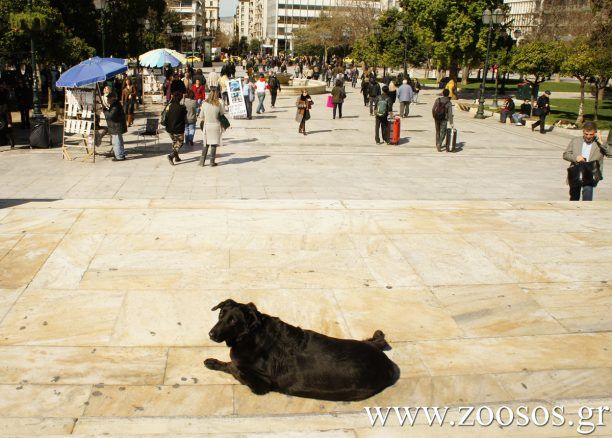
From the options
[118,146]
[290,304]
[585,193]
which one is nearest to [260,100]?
[118,146]

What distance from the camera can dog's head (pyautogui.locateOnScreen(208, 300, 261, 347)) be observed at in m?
4.30

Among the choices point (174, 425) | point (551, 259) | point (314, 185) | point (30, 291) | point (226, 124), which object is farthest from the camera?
point (226, 124)

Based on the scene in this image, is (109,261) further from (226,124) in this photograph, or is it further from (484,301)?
(226,124)

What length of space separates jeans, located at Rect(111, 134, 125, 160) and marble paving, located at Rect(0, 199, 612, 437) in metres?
5.29

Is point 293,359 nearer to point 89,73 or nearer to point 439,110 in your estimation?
point 89,73

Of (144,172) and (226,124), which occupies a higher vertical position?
(226,124)

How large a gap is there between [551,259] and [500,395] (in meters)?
3.32

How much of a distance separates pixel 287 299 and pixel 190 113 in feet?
34.8

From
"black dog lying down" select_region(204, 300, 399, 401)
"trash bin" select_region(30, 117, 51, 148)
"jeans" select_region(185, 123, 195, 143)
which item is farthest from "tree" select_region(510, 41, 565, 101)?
"black dog lying down" select_region(204, 300, 399, 401)

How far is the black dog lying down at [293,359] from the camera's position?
Answer: 433 centimetres

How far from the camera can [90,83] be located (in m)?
14.0

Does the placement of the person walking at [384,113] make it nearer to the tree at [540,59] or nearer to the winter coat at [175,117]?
the winter coat at [175,117]

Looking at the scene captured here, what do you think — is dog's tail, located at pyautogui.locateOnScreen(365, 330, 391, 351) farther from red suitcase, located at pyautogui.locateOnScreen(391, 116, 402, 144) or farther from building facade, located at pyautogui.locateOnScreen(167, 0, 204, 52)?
building facade, located at pyautogui.locateOnScreen(167, 0, 204, 52)

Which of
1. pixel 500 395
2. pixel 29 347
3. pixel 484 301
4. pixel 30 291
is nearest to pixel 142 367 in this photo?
pixel 29 347
